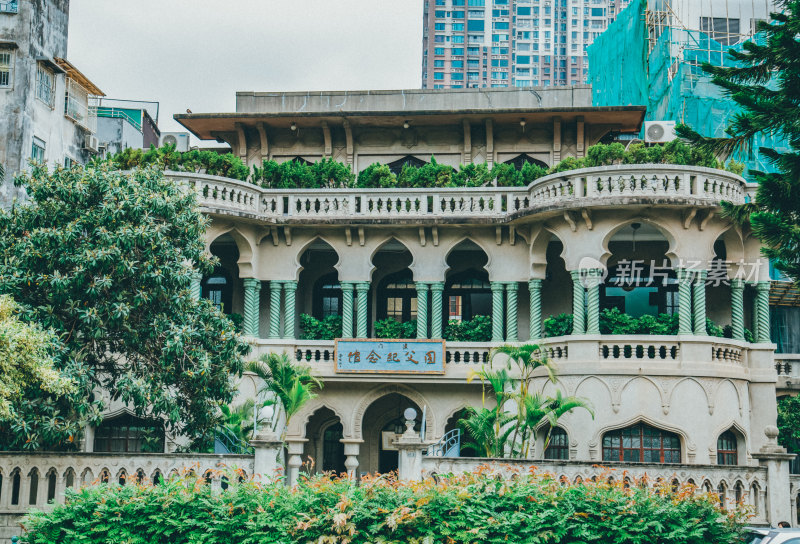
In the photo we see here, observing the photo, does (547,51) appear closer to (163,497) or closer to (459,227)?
(459,227)

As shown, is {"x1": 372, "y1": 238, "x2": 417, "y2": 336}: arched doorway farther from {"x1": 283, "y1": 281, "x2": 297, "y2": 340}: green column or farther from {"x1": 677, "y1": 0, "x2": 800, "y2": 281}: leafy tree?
{"x1": 677, "y1": 0, "x2": 800, "y2": 281}: leafy tree

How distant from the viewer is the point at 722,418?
76.3ft

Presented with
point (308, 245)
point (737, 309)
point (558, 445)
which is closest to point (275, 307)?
point (308, 245)

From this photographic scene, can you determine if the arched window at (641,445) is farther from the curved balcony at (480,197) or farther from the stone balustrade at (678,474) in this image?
the stone balustrade at (678,474)

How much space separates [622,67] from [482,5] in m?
77.2

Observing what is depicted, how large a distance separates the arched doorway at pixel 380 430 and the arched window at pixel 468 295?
11.0ft

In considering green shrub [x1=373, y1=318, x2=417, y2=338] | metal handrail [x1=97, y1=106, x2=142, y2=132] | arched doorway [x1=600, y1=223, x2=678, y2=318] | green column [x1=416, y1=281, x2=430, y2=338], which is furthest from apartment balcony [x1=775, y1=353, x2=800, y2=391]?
metal handrail [x1=97, y1=106, x2=142, y2=132]

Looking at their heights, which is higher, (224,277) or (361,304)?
(224,277)

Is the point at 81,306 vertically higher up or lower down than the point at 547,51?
lower down

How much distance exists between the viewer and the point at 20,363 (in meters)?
17.0

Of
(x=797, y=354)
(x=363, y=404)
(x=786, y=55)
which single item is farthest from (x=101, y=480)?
(x=797, y=354)

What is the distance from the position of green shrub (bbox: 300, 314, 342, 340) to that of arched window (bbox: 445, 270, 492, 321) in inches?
152

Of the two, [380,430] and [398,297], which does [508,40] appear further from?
[380,430]

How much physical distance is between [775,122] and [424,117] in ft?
43.2
